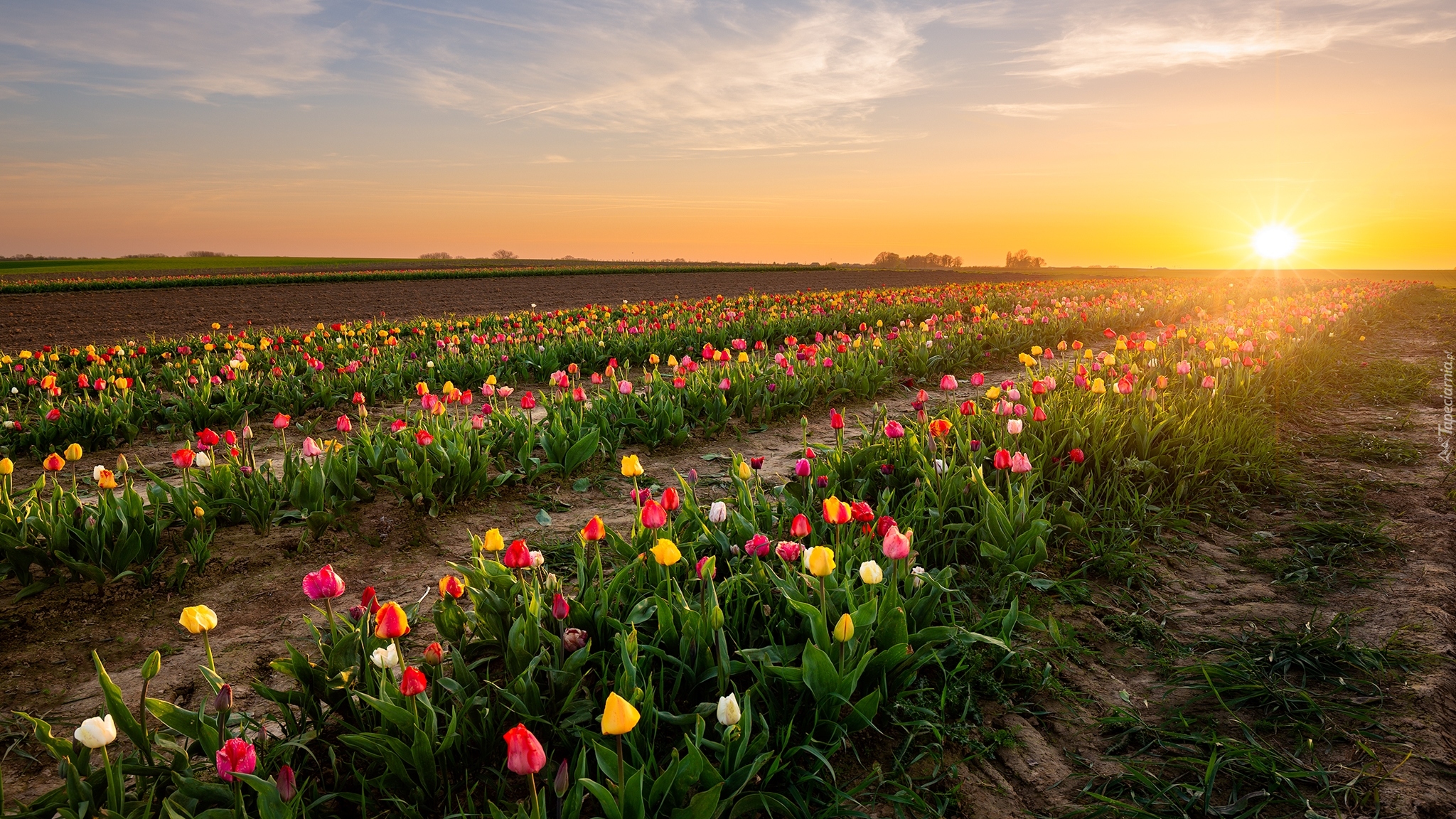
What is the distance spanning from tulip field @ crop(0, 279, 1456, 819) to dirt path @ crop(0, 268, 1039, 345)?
1238 centimetres

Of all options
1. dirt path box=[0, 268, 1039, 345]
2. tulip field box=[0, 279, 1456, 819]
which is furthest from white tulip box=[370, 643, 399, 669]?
dirt path box=[0, 268, 1039, 345]

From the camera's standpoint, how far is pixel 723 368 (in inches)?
270

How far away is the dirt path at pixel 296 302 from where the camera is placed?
15.8 metres

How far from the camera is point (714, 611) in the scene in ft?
7.54

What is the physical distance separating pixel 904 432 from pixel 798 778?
2775 millimetres

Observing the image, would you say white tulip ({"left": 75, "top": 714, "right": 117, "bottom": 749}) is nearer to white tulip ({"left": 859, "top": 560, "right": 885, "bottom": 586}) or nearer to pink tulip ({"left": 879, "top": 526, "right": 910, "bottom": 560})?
white tulip ({"left": 859, "top": 560, "right": 885, "bottom": 586})

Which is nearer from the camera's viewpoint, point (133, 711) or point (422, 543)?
point (133, 711)

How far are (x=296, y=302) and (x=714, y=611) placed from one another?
24.7 meters

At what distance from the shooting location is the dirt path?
622 inches

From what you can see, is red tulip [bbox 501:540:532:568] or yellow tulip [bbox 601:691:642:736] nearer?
yellow tulip [bbox 601:691:642:736]

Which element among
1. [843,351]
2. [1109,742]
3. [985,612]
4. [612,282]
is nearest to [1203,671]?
[1109,742]

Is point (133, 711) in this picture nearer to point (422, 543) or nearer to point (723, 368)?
point (422, 543)

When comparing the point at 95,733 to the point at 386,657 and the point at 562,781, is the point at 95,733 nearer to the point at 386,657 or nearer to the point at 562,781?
the point at 386,657

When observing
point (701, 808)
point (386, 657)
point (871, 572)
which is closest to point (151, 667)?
point (386, 657)
